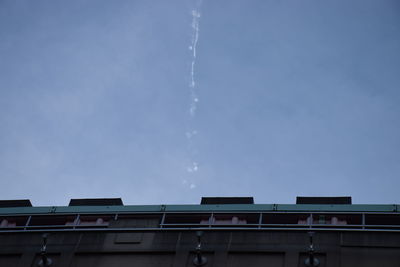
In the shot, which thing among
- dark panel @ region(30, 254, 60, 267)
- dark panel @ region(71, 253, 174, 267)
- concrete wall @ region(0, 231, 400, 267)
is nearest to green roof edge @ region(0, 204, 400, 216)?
concrete wall @ region(0, 231, 400, 267)

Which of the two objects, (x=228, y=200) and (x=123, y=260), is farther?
(x=228, y=200)

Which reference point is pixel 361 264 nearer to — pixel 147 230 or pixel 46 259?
pixel 147 230

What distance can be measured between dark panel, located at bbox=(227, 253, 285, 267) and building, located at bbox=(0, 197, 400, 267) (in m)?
0.05

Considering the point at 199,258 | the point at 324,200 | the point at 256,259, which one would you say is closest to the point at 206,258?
the point at 199,258

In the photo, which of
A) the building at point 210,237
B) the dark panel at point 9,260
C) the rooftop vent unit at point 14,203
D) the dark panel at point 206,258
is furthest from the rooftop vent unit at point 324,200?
the rooftop vent unit at point 14,203

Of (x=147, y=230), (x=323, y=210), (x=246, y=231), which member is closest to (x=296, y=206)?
(x=323, y=210)

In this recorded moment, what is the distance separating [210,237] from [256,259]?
267 cm

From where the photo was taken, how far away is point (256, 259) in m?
36.1

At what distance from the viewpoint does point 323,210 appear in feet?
129

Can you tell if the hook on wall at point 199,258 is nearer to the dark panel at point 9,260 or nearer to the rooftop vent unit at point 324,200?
the dark panel at point 9,260

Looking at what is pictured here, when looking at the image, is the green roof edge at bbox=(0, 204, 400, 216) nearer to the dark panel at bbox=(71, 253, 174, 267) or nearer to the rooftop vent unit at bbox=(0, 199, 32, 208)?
the rooftop vent unit at bbox=(0, 199, 32, 208)

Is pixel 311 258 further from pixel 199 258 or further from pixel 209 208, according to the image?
pixel 209 208

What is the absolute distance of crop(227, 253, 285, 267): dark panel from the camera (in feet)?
117

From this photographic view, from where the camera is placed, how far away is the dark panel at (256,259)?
35.8 metres
